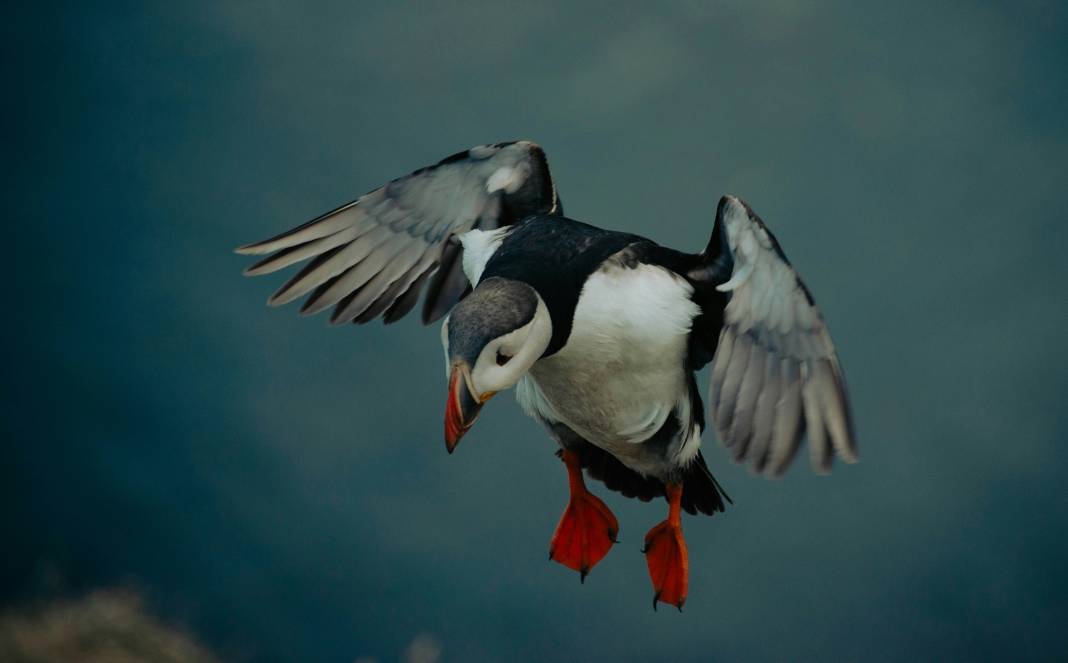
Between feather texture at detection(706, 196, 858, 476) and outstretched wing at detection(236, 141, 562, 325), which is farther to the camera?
outstretched wing at detection(236, 141, 562, 325)

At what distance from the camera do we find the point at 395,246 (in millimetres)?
2766

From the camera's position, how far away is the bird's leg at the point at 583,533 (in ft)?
8.68

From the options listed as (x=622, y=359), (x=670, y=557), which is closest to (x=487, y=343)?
(x=622, y=359)

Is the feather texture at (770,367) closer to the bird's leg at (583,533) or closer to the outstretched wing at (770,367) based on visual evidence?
the outstretched wing at (770,367)

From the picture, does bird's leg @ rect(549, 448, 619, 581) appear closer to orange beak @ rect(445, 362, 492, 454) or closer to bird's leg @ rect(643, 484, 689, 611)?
bird's leg @ rect(643, 484, 689, 611)

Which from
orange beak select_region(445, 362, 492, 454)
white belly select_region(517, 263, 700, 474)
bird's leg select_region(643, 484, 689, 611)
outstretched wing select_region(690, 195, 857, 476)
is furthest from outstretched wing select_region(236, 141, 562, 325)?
orange beak select_region(445, 362, 492, 454)

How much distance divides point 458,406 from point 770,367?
778mm

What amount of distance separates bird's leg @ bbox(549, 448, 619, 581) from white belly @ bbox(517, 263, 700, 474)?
10.8 inches

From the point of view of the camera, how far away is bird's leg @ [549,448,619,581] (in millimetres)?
2645

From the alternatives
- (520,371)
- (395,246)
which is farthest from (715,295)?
(395,246)

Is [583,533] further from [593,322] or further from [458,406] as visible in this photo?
[458,406]

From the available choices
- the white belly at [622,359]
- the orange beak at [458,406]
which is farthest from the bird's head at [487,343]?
the white belly at [622,359]

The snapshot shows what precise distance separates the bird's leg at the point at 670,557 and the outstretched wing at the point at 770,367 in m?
0.44

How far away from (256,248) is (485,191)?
55 centimetres
